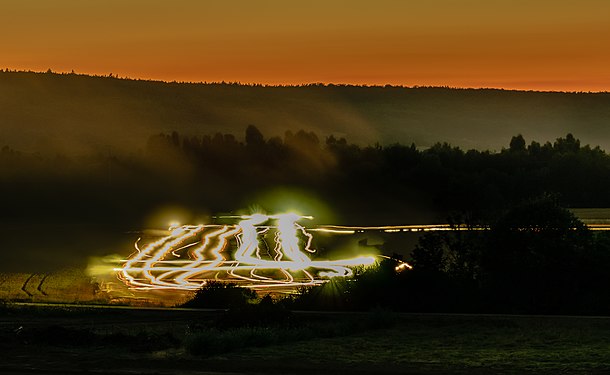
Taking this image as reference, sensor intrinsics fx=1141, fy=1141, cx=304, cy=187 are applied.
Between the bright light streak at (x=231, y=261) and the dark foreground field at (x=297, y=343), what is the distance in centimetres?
1203

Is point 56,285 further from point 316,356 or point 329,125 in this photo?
point 329,125

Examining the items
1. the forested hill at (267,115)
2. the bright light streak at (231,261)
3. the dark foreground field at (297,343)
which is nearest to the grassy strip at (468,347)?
the dark foreground field at (297,343)

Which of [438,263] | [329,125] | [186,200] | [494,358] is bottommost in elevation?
[494,358]

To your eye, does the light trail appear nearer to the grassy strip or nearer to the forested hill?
the grassy strip

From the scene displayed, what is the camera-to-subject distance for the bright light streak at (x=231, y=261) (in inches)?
1659

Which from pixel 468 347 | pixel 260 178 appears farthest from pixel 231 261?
pixel 260 178

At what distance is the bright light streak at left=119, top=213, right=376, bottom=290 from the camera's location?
138 ft

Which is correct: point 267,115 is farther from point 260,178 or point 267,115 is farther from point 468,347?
point 468,347

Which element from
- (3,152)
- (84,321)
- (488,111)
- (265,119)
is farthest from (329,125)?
(84,321)

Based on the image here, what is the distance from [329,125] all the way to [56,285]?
119285 millimetres

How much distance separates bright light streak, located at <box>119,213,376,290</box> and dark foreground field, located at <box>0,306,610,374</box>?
12.0 meters

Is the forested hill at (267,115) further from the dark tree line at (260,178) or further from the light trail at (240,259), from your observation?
the light trail at (240,259)

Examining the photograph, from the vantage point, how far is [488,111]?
519ft

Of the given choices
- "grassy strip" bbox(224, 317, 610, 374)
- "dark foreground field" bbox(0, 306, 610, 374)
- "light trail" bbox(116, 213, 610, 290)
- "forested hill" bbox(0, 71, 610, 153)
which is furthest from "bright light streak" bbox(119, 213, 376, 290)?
"forested hill" bbox(0, 71, 610, 153)
